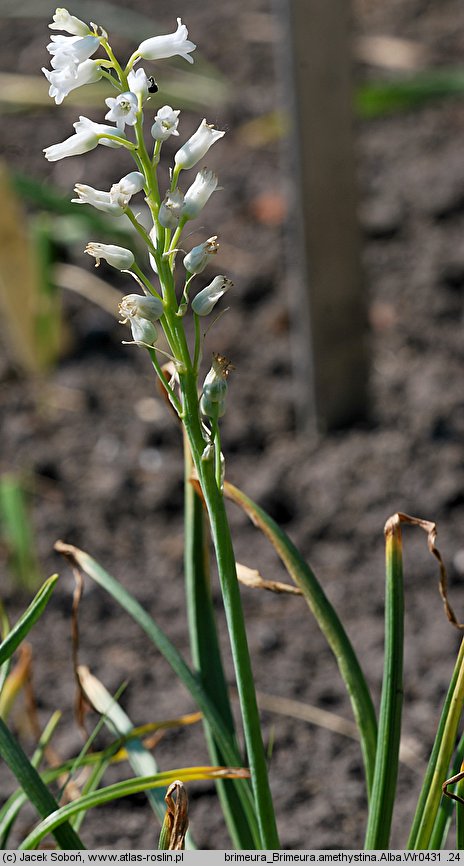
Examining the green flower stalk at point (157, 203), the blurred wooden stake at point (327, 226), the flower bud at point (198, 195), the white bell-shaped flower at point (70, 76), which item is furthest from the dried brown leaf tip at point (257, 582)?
the blurred wooden stake at point (327, 226)

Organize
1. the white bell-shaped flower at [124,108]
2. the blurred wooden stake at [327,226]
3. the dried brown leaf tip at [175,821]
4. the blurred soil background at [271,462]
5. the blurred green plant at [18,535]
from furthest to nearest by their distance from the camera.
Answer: the blurred wooden stake at [327,226] < the blurred green plant at [18,535] < the blurred soil background at [271,462] < the dried brown leaf tip at [175,821] < the white bell-shaped flower at [124,108]

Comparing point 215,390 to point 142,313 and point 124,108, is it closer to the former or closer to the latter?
point 142,313

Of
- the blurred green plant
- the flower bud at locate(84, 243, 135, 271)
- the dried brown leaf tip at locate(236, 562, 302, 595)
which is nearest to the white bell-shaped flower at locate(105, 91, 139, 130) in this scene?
the flower bud at locate(84, 243, 135, 271)

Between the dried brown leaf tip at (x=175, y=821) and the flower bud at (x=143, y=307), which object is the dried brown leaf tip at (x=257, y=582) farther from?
the flower bud at (x=143, y=307)

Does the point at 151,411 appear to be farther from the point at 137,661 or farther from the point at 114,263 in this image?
the point at 114,263

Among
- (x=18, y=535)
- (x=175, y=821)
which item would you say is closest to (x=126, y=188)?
(x=175, y=821)

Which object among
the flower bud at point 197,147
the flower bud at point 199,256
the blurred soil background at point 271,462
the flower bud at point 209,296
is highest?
the flower bud at point 197,147

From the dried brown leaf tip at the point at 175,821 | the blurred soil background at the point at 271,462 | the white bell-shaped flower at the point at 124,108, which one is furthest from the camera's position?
the blurred soil background at the point at 271,462
